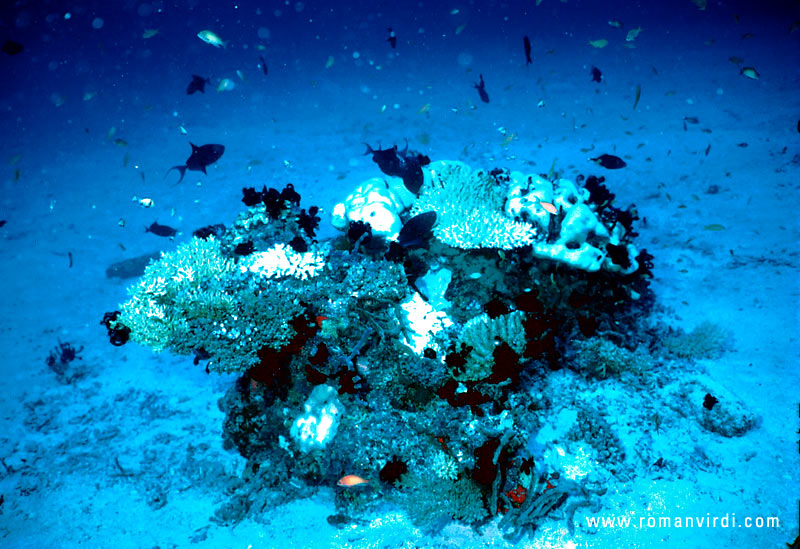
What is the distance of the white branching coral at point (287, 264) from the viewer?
432 cm

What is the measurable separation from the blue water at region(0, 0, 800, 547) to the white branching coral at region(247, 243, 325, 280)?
2.35 meters

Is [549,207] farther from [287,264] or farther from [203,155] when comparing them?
[203,155]

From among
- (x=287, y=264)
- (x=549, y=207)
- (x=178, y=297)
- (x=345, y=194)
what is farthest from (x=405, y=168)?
(x=345, y=194)

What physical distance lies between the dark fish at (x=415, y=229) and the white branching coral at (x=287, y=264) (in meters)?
0.89

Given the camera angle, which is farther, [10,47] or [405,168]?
[10,47]

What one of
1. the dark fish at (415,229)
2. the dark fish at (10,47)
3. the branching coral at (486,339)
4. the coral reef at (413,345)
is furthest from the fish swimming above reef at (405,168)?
the dark fish at (10,47)

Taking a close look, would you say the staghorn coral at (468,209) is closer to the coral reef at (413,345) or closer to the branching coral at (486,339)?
the coral reef at (413,345)

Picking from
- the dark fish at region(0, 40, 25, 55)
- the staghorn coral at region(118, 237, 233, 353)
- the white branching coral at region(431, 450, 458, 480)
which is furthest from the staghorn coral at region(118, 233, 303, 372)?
the dark fish at region(0, 40, 25, 55)

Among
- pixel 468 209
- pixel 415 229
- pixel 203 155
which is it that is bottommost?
pixel 203 155

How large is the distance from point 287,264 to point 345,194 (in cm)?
690

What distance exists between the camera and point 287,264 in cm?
432

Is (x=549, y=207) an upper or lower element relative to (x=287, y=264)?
upper

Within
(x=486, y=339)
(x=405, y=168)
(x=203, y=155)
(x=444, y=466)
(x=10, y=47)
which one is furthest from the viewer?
(x=10, y=47)

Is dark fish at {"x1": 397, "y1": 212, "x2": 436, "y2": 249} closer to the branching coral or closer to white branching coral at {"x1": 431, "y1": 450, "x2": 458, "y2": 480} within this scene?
the branching coral
